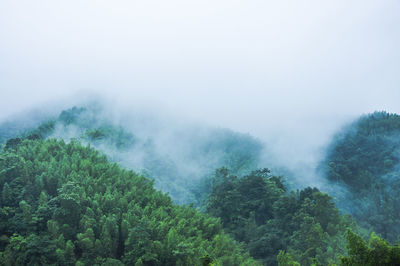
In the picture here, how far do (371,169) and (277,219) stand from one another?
525 inches

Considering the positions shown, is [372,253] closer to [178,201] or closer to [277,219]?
[277,219]

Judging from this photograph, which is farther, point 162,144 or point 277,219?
point 162,144

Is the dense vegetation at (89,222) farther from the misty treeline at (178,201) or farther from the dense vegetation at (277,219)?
the dense vegetation at (277,219)

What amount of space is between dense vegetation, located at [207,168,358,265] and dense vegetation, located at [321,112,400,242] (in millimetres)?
4613

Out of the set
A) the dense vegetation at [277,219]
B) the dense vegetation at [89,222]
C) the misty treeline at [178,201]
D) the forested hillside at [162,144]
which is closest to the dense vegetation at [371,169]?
the misty treeline at [178,201]

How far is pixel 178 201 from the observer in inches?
1172

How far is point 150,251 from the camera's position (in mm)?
12320

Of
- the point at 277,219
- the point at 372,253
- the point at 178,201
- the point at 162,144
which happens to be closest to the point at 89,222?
the point at 372,253

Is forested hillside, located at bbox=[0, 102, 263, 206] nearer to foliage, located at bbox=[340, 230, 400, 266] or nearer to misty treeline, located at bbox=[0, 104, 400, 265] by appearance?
misty treeline, located at bbox=[0, 104, 400, 265]

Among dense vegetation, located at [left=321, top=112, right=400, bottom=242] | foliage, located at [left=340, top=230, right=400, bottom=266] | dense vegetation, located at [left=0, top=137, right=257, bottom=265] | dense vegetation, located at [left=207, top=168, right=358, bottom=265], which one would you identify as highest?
dense vegetation, located at [left=321, top=112, right=400, bottom=242]

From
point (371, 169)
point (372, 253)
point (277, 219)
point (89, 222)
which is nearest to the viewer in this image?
point (372, 253)

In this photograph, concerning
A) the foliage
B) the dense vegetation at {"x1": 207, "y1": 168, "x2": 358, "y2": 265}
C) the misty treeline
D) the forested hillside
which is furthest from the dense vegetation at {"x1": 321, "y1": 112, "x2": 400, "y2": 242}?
the foliage

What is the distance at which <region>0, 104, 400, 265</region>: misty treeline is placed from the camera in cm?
1238

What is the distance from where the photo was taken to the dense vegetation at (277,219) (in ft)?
56.8
